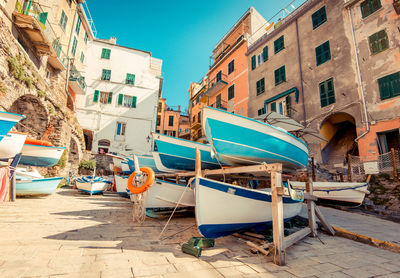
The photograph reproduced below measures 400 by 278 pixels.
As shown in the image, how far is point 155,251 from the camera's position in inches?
120

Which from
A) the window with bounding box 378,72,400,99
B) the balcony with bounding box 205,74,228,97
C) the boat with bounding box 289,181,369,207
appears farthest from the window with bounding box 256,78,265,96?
the boat with bounding box 289,181,369,207

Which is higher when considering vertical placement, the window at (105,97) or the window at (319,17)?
the window at (319,17)

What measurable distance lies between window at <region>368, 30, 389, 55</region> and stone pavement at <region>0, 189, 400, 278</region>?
36.7 ft

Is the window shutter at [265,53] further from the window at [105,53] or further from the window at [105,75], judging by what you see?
the window at [105,53]

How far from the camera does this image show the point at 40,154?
853 centimetres

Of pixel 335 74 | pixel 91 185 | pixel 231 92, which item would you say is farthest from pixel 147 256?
pixel 231 92

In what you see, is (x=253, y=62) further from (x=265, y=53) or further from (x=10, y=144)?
(x=10, y=144)

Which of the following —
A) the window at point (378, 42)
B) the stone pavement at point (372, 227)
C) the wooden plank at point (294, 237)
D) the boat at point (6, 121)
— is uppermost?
the window at point (378, 42)

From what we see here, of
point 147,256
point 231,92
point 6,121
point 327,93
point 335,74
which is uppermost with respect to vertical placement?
point 231,92

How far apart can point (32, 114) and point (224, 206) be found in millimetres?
13008

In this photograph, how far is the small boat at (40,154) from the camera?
8219 millimetres

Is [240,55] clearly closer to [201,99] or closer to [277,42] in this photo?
[277,42]

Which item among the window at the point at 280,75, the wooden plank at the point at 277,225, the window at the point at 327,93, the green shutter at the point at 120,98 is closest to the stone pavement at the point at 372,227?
the wooden plank at the point at 277,225

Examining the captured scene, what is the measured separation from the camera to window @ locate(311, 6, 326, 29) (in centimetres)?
1314
